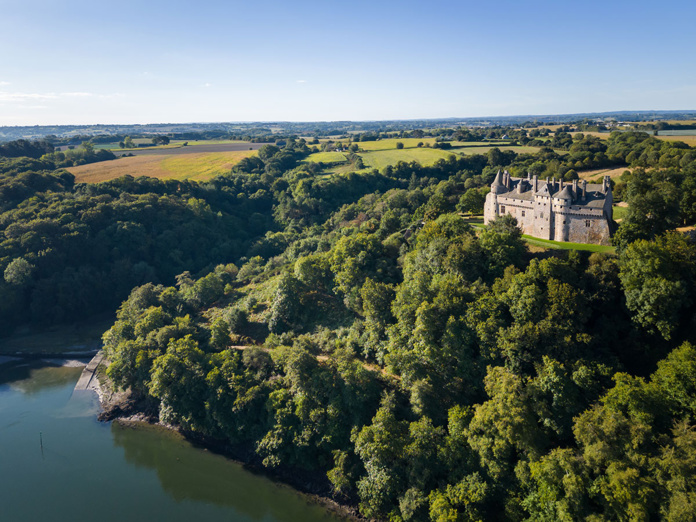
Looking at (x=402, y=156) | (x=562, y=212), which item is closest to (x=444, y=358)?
(x=562, y=212)

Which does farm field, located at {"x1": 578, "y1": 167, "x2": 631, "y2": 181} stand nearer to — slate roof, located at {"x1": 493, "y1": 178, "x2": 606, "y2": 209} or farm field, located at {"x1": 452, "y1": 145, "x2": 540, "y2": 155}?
slate roof, located at {"x1": 493, "y1": 178, "x2": 606, "y2": 209}

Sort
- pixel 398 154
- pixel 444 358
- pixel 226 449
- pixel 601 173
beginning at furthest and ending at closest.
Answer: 1. pixel 398 154
2. pixel 601 173
3. pixel 226 449
4. pixel 444 358

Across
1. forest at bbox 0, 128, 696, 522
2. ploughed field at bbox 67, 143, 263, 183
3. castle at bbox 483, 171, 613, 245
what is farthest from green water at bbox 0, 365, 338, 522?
ploughed field at bbox 67, 143, 263, 183

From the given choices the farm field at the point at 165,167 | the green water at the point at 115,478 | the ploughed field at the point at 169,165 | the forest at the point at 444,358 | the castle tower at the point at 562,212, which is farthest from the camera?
the ploughed field at the point at 169,165

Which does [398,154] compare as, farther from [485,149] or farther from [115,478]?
[115,478]

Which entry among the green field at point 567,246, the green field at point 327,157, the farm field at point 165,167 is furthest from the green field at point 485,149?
the green field at point 567,246

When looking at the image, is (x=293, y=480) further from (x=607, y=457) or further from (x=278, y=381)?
(x=607, y=457)

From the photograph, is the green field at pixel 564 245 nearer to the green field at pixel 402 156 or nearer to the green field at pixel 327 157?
the green field at pixel 402 156

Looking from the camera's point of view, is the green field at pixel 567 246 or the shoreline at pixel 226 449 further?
the green field at pixel 567 246
